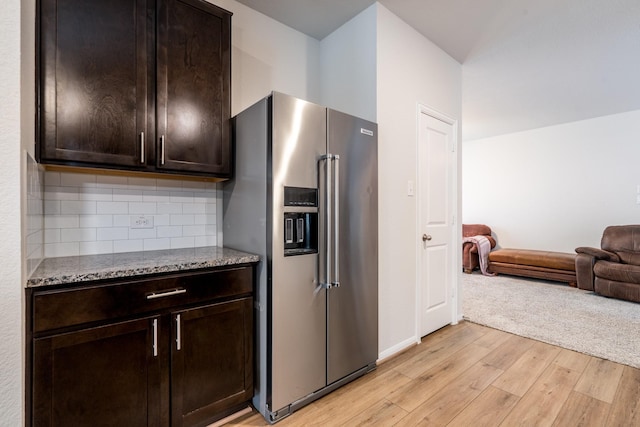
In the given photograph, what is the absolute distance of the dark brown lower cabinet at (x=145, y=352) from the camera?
48.4 inches

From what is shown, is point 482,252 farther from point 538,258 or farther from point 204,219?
point 204,219

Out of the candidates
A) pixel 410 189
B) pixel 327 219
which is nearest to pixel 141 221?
pixel 327 219

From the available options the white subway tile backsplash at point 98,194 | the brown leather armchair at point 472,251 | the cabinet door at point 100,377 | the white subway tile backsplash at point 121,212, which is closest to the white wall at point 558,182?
the brown leather armchair at point 472,251

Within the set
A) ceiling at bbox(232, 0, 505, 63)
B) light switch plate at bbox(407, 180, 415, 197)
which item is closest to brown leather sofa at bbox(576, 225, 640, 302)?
light switch plate at bbox(407, 180, 415, 197)

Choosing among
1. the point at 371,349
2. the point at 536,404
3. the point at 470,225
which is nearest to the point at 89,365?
the point at 371,349

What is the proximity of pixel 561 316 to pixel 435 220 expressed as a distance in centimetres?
195

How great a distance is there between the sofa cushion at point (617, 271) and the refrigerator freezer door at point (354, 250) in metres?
3.92

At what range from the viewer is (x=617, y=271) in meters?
3.97

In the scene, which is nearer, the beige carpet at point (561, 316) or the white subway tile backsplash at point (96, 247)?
the white subway tile backsplash at point (96, 247)

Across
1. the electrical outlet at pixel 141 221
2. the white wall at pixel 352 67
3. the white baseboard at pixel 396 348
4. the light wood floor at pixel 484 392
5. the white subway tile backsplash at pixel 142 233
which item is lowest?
the light wood floor at pixel 484 392

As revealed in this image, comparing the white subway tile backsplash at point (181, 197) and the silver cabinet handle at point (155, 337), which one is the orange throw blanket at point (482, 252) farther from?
the silver cabinet handle at point (155, 337)

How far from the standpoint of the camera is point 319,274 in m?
1.89

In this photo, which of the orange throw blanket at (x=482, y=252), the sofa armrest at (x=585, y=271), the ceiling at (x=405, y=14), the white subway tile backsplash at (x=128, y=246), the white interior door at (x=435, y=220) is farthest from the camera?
the orange throw blanket at (x=482, y=252)

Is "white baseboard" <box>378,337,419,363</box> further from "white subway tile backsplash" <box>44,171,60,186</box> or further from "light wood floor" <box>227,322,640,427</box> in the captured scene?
"white subway tile backsplash" <box>44,171,60,186</box>
